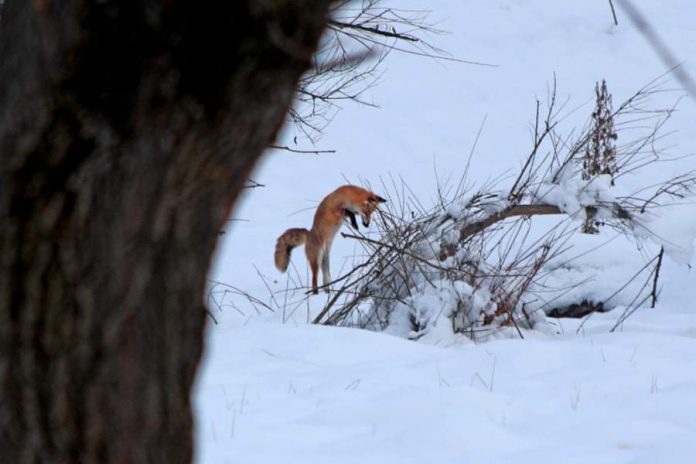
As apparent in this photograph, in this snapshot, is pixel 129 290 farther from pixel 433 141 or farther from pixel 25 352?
pixel 433 141

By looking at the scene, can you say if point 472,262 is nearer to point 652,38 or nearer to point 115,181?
point 115,181

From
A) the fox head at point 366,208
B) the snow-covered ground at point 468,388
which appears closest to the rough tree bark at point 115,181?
the snow-covered ground at point 468,388

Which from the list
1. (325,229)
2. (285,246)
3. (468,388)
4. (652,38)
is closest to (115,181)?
(652,38)

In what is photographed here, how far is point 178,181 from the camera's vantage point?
5.91 feet

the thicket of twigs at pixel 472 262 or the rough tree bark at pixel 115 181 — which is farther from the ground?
the thicket of twigs at pixel 472 262

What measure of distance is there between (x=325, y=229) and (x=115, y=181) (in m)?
9.04

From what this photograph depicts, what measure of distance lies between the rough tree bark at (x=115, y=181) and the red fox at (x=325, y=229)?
7965 millimetres

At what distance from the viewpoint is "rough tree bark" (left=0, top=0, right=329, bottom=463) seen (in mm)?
1742

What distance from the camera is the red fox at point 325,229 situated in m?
10.0

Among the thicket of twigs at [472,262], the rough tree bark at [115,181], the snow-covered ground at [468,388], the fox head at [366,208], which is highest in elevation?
the fox head at [366,208]

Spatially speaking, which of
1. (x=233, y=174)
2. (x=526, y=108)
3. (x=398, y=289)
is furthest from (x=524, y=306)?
(x=526, y=108)

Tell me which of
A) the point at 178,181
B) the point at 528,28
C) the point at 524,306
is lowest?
the point at 178,181

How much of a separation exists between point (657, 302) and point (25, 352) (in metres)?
6.98

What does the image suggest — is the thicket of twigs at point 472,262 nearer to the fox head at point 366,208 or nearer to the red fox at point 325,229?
the fox head at point 366,208
